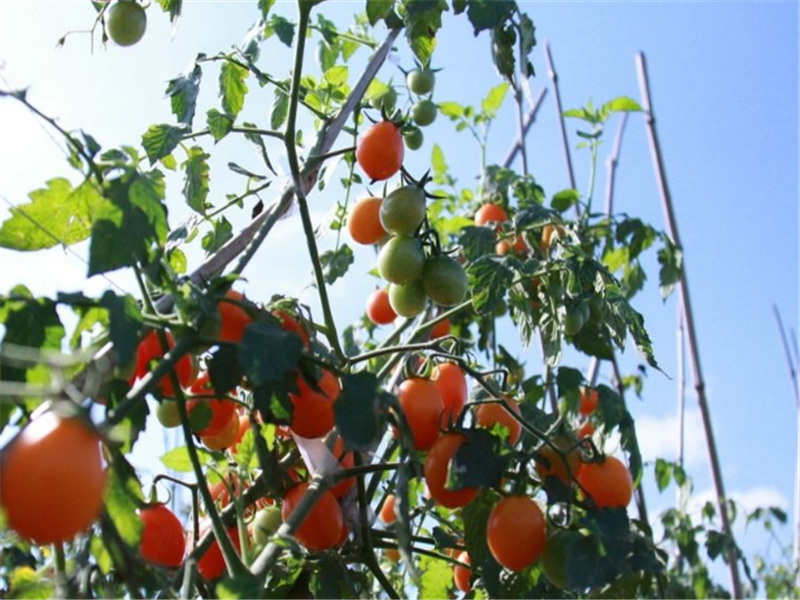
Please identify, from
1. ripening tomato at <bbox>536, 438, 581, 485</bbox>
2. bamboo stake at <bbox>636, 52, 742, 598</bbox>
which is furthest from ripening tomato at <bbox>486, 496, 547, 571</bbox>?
bamboo stake at <bbox>636, 52, 742, 598</bbox>

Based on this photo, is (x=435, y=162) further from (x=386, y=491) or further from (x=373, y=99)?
(x=386, y=491)

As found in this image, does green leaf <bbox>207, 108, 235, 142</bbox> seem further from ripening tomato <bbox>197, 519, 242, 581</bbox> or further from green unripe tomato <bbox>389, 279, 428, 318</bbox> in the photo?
ripening tomato <bbox>197, 519, 242, 581</bbox>

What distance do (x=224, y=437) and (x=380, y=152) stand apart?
0.38 metres

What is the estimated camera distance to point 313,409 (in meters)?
0.77

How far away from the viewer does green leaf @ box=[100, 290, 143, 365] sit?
58cm

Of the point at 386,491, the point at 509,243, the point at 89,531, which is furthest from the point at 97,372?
the point at 509,243

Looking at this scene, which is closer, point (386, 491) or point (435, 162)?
point (386, 491)

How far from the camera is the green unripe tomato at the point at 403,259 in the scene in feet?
3.48

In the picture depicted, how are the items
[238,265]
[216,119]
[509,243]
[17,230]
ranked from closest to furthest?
[17,230], [238,265], [216,119], [509,243]

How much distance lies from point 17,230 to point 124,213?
0.15m

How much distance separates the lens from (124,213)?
24.7 inches

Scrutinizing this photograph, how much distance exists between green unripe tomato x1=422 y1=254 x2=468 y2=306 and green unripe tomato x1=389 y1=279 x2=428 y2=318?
0.03 meters

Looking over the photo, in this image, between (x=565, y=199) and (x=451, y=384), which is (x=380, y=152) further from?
(x=565, y=199)

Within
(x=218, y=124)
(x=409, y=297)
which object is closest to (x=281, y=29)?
(x=218, y=124)
